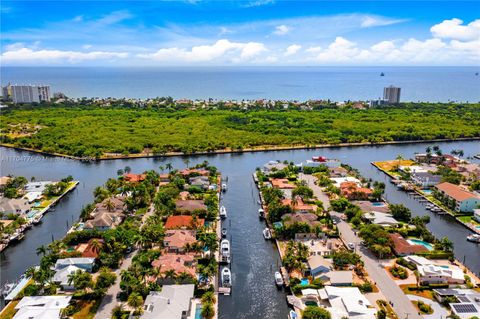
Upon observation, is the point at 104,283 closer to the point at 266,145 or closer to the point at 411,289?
the point at 411,289

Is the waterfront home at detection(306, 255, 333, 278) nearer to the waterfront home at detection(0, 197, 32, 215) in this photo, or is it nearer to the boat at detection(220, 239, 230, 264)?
the boat at detection(220, 239, 230, 264)

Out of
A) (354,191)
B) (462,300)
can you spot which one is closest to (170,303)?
(462,300)

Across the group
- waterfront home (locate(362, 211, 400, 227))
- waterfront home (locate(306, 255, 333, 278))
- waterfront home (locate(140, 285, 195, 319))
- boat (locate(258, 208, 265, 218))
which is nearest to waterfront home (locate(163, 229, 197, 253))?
waterfront home (locate(140, 285, 195, 319))

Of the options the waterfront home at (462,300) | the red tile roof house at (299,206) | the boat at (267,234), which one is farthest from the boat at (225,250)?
the waterfront home at (462,300)

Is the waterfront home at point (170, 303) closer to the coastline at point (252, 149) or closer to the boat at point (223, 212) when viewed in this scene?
the boat at point (223, 212)

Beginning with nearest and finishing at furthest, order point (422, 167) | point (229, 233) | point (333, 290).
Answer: point (333, 290), point (229, 233), point (422, 167)

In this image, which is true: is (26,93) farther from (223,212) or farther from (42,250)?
(42,250)

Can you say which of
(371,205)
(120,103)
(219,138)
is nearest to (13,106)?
(120,103)
